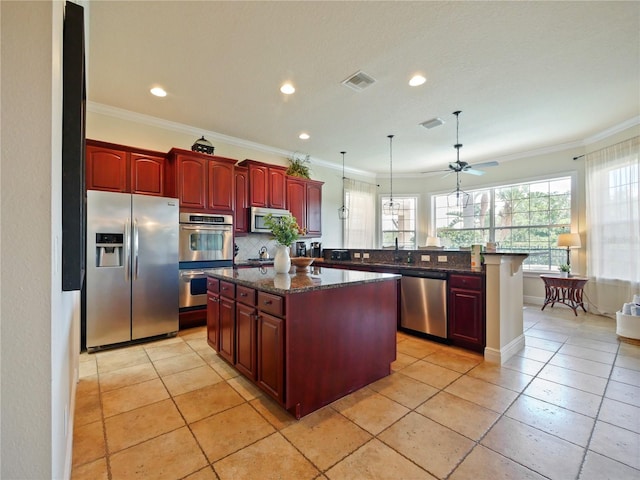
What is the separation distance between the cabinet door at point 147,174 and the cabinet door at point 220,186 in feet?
2.08

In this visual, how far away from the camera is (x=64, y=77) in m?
1.06

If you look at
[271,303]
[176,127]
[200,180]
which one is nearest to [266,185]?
[200,180]

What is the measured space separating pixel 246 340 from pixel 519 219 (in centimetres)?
611

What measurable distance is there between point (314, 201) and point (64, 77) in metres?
4.69

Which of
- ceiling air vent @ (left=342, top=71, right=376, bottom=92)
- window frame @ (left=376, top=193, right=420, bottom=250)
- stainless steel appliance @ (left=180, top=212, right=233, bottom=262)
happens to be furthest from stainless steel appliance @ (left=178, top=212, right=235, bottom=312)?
window frame @ (left=376, top=193, right=420, bottom=250)

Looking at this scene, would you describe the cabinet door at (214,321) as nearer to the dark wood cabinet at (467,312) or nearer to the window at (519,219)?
the dark wood cabinet at (467,312)

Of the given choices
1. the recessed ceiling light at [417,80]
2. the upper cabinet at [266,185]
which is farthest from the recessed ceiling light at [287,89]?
the upper cabinet at [266,185]

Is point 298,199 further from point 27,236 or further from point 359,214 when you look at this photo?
point 27,236

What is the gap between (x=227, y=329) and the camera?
259 centimetres

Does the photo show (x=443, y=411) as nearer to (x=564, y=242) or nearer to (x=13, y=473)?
(x=13, y=473)

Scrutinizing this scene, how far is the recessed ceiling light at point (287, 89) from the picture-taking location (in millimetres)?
3281

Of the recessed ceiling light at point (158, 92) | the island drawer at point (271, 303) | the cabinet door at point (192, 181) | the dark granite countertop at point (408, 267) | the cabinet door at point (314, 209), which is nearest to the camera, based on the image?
the island drawer at point (271, 303)

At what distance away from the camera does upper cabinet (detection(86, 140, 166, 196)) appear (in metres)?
3.43

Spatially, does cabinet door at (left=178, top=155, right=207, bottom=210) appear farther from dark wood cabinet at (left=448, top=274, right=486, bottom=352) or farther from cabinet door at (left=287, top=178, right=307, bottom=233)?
dark wood cabinet at (left=448, top=274, right=486, bottom=352)
